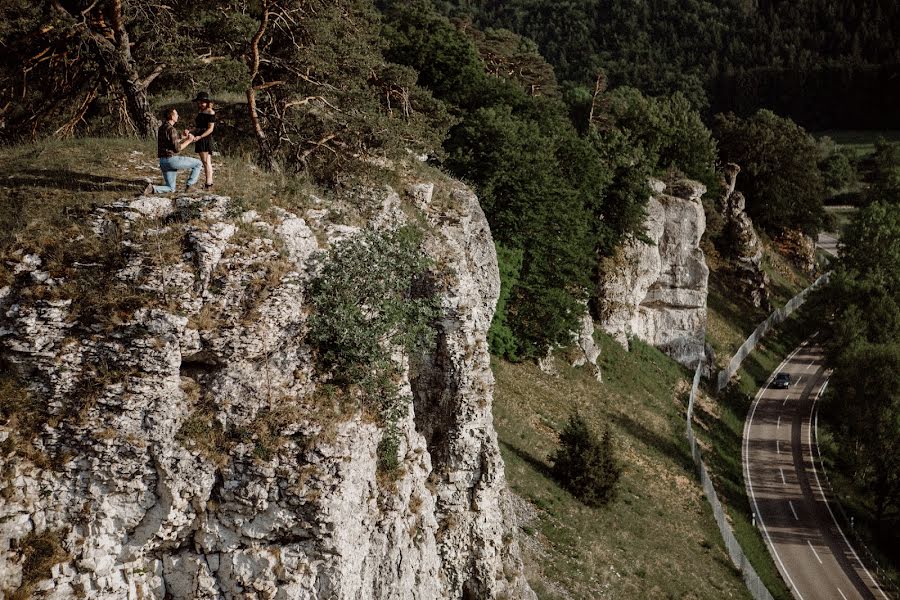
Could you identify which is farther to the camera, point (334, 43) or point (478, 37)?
point (478, 37)

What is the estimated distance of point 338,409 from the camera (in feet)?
43.4

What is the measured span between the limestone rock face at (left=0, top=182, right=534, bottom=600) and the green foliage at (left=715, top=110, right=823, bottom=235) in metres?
65.1

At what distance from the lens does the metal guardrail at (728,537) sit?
31.6 m

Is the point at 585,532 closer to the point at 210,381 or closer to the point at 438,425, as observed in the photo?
the point at 438,425

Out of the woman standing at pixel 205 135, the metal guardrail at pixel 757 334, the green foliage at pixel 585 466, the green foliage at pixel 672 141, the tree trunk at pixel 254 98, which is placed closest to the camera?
the woman standing at pixel 205 135

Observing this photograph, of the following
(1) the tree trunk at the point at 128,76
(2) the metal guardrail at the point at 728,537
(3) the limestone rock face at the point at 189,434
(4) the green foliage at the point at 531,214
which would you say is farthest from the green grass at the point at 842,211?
(3) the limestone rock face at the point at 189,434

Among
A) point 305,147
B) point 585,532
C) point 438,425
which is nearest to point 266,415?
point 438,425

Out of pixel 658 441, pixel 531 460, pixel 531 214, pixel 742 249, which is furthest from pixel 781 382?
pixel 531 460

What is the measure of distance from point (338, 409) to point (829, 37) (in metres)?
170

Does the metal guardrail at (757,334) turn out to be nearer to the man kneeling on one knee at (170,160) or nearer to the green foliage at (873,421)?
the green foliage at (873,421)

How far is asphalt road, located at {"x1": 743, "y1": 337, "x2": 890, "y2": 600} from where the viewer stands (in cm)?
3606

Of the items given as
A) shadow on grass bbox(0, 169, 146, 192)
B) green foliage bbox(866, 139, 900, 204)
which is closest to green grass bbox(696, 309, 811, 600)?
green foliage bbox(866, 139, 900, 204)

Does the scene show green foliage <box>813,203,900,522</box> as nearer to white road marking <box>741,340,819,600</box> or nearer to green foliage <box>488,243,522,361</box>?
white road marking <box>741,340,819,600</box>

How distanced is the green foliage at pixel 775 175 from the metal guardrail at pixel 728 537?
33.7 m
